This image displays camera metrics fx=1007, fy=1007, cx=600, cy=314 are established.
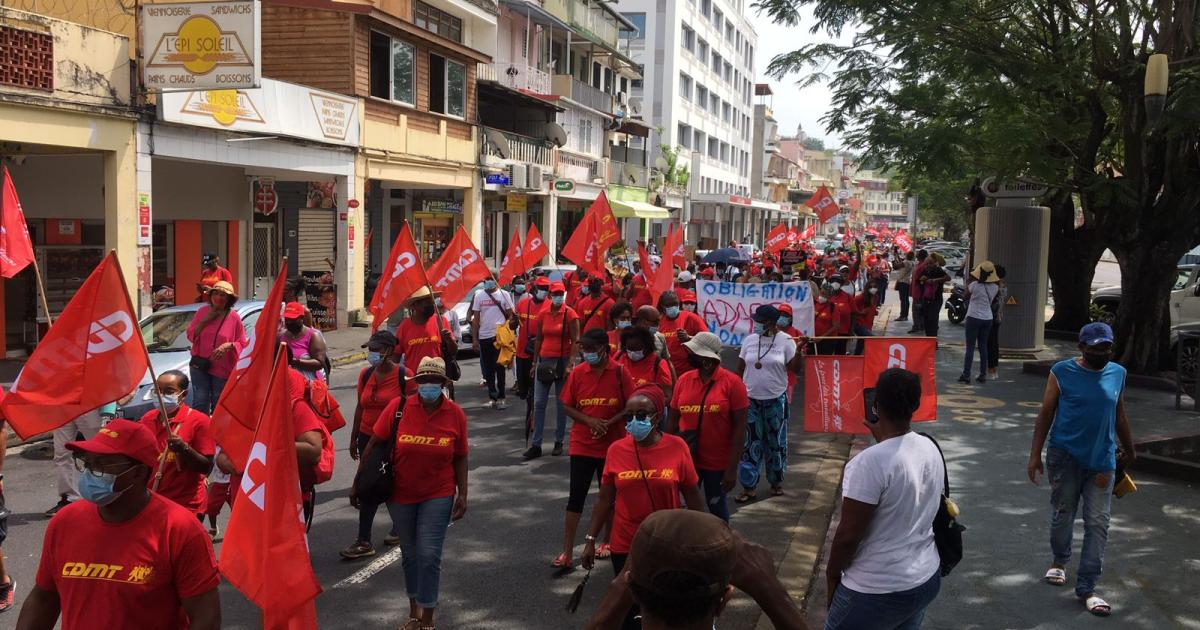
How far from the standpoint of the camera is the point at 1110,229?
52.0ft

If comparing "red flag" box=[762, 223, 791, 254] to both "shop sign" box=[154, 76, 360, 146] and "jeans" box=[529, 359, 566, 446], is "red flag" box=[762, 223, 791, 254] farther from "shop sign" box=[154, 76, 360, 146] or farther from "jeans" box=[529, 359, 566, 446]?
"jeans" box=[529, 359, 566, 446]

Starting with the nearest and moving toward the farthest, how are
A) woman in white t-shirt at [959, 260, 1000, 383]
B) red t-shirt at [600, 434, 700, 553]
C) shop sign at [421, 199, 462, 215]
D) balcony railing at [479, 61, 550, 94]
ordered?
1. red t-shirt at [600, 434, 700, 553]
2. woman in white t-shirt at [959, 260, 1000, 383]
3. shop sign at [421, 199, 462, 215]
4. balcony railing at [479, 61, 550, 94]

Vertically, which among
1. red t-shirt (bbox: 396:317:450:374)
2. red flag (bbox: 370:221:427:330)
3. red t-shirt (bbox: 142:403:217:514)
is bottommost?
red t-shirt (bbox: 142:403:217:514)

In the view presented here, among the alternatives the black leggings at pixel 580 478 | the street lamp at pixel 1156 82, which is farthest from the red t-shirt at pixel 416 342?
the street lamp at pixel 1156 82

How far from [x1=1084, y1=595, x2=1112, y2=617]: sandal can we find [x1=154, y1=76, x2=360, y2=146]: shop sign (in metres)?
14.6

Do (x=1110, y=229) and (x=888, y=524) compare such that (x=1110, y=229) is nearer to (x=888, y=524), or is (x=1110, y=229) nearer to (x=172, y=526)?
(x=888, y=524)

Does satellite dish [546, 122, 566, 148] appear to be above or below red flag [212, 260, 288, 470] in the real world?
above

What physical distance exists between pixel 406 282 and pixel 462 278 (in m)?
2.06

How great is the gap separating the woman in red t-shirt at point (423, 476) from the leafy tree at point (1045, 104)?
990 cm

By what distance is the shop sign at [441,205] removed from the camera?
94.2 ft

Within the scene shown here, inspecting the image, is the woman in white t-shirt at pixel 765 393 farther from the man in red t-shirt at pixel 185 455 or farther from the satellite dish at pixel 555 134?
the satellite dish at pixel 555 134

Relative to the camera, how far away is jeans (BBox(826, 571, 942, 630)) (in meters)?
3.94

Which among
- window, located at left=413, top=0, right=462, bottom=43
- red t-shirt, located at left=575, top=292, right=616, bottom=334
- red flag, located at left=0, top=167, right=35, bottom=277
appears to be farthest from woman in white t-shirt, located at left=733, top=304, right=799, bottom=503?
window, located at left=413, top=0, right=462, bottom=43

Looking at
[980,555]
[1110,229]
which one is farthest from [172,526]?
[1110,229]
